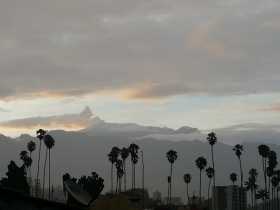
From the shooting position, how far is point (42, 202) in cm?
2517

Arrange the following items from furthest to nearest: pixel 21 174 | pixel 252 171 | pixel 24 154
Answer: pixel 252 171, pixel 24 154, pixel 21 174

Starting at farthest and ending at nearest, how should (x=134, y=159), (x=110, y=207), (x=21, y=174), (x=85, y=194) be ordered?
(x=134, y=159)
(x=21, y=174)
(x=110, y=207)
(x=85, y=194)

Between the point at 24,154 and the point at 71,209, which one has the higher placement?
the point at 24,154

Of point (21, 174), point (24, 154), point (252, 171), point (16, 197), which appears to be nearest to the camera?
point (16, 197)

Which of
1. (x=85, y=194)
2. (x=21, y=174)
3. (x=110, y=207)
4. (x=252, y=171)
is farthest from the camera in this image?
(x=252, y=171)

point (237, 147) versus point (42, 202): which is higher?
point (237, 147)

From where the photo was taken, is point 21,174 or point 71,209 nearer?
point 71,209

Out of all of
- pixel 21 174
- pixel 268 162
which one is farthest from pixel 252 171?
pixel 21 174

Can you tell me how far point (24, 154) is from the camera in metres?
162

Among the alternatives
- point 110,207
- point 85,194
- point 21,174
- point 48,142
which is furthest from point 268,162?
point 85,194

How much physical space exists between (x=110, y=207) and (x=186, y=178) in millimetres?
142746

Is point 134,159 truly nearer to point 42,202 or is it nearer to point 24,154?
point 24,154

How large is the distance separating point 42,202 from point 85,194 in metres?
2.62

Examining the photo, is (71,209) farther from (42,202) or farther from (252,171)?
(252,171)
